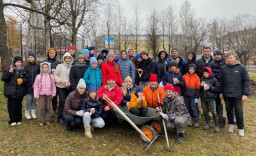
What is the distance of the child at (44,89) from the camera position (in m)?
4.04

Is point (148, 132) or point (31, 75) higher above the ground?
point (31, 75)

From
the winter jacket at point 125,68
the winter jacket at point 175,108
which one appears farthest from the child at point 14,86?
the winter jacket at point 175,108

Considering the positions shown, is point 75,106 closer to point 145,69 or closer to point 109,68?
point 109,68

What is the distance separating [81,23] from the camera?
1016cm

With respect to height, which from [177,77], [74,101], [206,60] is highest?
[206,60]

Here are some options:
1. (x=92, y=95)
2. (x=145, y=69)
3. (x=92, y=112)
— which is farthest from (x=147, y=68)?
(x=92, y=112)

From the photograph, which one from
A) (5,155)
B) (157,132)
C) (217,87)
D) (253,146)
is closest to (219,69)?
(217,87)

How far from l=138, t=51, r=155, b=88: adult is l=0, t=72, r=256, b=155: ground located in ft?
4.50

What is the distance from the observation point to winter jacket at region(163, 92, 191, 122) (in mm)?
3508

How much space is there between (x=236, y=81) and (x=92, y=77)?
10.6ft

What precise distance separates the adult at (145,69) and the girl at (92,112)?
5.24ft

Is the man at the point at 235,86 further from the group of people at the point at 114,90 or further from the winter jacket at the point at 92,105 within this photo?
the winter jacket at the point at 92,105

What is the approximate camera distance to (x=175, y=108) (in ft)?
11.7

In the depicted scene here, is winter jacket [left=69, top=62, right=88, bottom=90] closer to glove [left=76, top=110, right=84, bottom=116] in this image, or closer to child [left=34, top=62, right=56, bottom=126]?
child [left=34, top=62, right=56, bottom=126]
